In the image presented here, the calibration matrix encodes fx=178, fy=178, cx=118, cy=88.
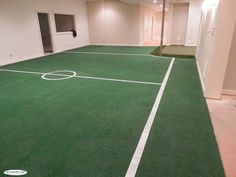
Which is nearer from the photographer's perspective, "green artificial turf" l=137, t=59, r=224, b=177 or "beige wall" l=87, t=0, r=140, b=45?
"green artificial turf" l=137, t=59, r=224, b=177

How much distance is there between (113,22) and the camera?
12125 mm

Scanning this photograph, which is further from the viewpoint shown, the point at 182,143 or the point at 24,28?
the point at 24,28

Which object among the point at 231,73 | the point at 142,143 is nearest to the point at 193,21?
the point at 231,73

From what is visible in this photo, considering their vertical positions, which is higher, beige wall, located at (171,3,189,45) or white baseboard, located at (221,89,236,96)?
beige wall, located at (171,3,189,45)

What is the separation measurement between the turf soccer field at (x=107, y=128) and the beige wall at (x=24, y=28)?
3105mm

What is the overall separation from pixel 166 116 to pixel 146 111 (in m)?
0.36

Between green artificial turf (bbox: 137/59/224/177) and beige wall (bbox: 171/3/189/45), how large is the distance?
30.6 ft

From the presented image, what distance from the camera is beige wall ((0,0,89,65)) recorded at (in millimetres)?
6988

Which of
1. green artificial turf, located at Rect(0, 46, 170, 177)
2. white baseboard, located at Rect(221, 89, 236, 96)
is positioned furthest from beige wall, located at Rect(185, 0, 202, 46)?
white baseboard, located at Rect(221, 89, 236, 96)

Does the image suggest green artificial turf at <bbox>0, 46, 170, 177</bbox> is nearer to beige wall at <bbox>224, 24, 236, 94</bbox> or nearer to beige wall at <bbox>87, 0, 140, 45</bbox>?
beige wall at <bbox>224, 24, 236, 94</bbox>

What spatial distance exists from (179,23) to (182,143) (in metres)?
11.2

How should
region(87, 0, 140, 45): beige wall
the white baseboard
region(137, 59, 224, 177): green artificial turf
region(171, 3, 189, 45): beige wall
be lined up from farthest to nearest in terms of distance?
region(87, 0, 140, 45): beige wall
region(171, 3, 189, 45): beige wall
the white baseboard
region(137, 59, 224, 177): green artificial turf

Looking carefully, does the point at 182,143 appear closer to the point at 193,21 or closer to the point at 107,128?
the point at 107,128

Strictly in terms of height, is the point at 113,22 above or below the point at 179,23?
above
